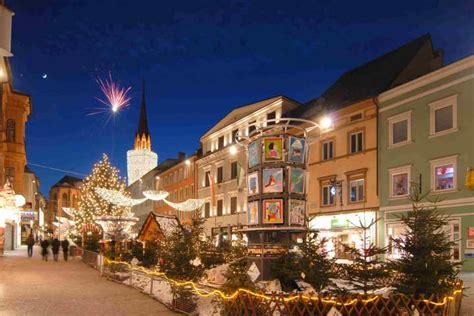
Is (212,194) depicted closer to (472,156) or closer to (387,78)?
(387,78)

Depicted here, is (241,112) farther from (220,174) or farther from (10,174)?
(10,174)

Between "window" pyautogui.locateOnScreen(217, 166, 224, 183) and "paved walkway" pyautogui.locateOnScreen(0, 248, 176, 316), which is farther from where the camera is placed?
"window" pyautogui.locateOnScreen(217, 166, 224, 183)

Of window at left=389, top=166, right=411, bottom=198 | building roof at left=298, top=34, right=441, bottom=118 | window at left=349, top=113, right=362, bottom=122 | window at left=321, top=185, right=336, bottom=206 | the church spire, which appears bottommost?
window at left=321, top=185, right=336, bottom=206

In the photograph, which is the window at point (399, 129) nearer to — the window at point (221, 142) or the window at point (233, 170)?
the window at point (233, 170)

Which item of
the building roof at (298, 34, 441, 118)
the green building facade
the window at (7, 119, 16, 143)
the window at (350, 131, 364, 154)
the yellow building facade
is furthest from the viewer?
the window at (7, 119, 16, 143)

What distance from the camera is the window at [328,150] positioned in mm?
36688

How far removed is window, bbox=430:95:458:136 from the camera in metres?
27.6

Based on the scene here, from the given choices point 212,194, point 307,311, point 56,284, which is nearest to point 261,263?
point 307,311

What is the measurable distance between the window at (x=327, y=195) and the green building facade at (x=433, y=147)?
176 inches

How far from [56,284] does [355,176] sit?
1938cm

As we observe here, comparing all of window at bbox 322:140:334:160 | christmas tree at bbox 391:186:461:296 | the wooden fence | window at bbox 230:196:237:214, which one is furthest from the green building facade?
window at bbox 230:196:237:214

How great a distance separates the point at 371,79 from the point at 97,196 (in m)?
32.2

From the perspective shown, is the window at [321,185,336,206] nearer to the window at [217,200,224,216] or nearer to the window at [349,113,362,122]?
the window at [349,113,362,122]

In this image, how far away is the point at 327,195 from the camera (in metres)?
36.9
